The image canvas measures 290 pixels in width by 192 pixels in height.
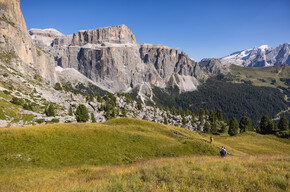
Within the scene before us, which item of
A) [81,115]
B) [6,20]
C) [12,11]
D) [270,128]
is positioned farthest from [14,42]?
[270,128]

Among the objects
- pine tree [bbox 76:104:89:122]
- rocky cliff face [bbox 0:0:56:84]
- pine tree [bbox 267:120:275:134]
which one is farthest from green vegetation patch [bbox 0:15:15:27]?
pine tree [bbox 267:120:275:134]

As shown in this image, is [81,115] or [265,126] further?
[265,126]

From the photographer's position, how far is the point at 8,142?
2017 centimetres

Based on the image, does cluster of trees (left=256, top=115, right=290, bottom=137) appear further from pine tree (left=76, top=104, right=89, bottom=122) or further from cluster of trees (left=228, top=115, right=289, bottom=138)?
pine tree (left=76, top=104, right=89, bottom=122)

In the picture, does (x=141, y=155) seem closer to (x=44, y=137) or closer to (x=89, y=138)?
(x=89, y=138)

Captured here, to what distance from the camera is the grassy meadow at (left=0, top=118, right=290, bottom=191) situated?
24.6 ft

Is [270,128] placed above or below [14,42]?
below

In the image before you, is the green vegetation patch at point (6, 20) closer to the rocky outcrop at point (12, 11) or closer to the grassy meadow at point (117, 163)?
the rocky outcrop at point (12, 11)

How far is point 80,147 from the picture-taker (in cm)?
2214

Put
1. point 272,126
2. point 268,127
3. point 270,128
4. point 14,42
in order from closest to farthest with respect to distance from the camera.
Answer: point 272,126 < point 270,128 < point 268,127 < point 14,42

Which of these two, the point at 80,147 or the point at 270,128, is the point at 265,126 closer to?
the point at 270,128

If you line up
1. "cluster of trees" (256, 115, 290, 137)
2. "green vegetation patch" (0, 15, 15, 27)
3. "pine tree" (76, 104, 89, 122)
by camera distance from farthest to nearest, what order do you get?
"green vegetation patch" (0, 15, 15, 27)
"cluster of trees" (256, 115, 290, 137)
"pine tree" (76, 104, 89, 122)

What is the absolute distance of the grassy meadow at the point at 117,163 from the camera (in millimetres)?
7488

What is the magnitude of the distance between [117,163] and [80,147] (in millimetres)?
6454
